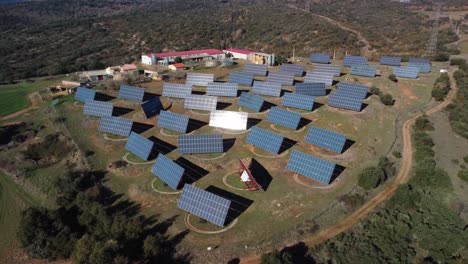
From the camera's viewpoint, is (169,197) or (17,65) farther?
(17,65)

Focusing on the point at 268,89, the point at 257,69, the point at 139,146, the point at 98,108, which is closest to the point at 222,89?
the point at 268,89

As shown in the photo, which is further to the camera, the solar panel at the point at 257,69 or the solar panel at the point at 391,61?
the solar panel at the point at 391,61

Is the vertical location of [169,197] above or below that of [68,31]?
below

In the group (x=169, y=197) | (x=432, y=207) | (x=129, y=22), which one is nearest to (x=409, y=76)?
(x=432, y=207)

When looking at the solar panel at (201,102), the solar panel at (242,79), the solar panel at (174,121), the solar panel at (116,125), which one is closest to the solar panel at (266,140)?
the solar panel at (174,121)

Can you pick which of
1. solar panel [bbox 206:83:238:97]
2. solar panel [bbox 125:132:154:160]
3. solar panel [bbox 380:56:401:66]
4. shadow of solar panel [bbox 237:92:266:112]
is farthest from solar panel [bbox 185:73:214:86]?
solar panel [bbox 380:56:401:66]

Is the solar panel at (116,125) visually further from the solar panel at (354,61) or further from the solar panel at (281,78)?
the solar panel at (354,61)

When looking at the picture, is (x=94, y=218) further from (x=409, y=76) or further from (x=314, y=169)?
(x=409, y=76)

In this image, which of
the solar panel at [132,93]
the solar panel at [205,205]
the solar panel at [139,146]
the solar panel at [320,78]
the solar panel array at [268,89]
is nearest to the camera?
the solar panel at [205,205]
